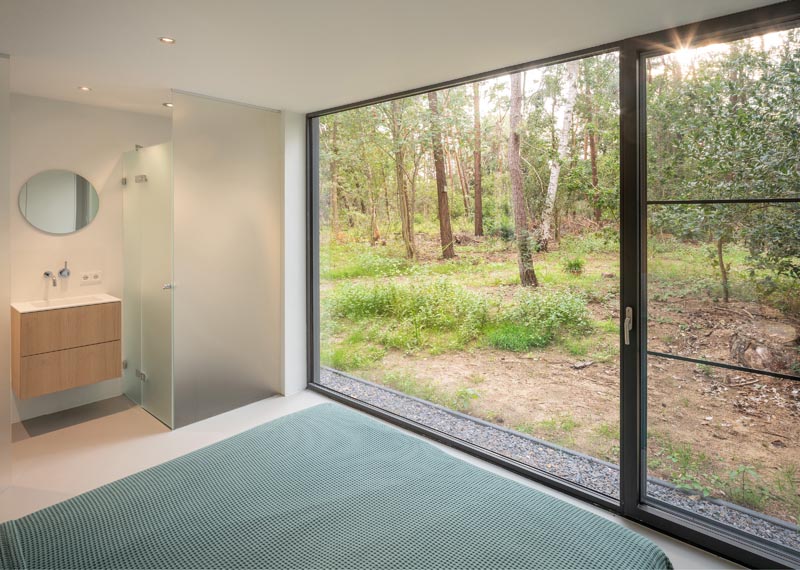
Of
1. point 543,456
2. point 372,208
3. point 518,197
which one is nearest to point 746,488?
point 543,456

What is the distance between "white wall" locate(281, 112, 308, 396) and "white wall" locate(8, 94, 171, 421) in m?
1.25

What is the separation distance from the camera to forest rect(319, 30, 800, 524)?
209 cm

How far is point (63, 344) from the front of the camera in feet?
11.3

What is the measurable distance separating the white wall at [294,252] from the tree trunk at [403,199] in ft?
2.68

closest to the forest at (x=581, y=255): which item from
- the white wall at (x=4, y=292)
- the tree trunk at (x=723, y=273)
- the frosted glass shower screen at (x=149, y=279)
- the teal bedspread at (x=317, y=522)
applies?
the tree trunk at (x=723, y=273)

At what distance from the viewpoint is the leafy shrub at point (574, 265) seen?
3.44 m

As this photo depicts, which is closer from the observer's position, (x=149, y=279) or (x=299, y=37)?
(x=299, y=37)

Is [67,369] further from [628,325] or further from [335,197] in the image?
[628,325]

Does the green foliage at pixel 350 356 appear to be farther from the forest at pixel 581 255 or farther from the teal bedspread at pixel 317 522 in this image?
the teal bedspread at pixel 317 522

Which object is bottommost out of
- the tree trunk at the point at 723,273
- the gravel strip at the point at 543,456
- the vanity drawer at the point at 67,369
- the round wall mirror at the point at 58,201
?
the gravel strip at the point at 543,456

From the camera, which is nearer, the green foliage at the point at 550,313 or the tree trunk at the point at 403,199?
the green foliage at the point at 550,313

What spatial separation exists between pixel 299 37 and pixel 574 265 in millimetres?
2364

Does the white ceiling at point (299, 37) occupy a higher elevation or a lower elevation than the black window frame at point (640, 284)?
higher

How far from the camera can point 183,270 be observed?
347cm
